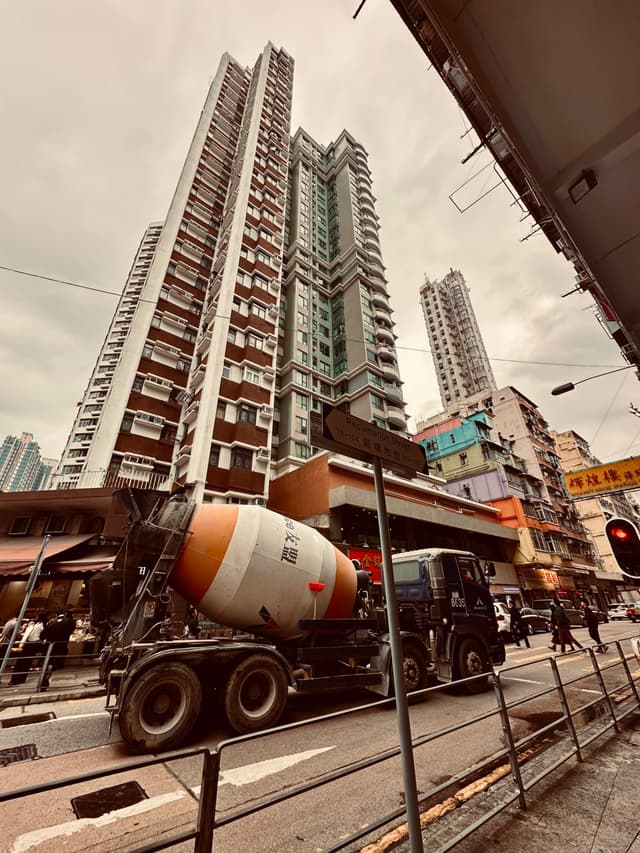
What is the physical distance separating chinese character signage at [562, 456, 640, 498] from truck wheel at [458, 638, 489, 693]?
5.06 m

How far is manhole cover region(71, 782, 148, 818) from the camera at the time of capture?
11.8 feet

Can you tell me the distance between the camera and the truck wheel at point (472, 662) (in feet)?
27.7

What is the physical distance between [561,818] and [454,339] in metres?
99.8

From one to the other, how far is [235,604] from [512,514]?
37.3 m

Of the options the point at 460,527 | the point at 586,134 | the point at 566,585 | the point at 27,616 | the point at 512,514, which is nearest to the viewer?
the point at 586,134

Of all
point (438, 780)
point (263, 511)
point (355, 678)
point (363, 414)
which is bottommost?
point (438, 780)

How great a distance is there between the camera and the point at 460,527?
97.8 ft

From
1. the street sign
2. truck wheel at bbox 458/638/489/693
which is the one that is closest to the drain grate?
the street sign

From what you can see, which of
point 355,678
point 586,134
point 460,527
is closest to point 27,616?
point 355,678

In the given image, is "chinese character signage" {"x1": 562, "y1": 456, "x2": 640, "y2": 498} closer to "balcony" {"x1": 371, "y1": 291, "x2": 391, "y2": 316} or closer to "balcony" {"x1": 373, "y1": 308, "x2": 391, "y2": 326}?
"balcony" {"x1": 373, "y1": 308, "x2": 391, "y2": 326}

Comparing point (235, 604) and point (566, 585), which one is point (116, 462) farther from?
point (566, 585)

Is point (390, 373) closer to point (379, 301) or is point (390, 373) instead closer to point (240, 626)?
point (379, 301)

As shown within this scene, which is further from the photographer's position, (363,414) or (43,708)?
(363,414)

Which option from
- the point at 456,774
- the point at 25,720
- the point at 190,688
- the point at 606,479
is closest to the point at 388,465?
the point at 456,774
